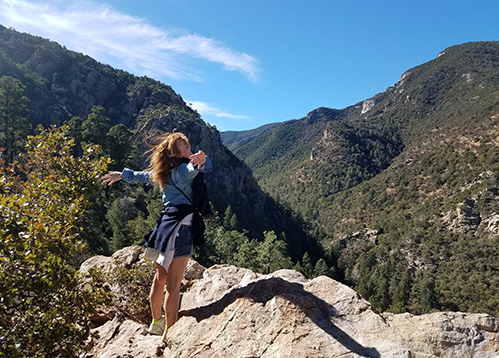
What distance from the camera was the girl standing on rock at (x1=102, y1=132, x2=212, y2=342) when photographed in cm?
323

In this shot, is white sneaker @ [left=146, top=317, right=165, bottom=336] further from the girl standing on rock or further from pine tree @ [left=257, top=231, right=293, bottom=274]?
pine tree @ [left=257, top=231, right=293, bottom=274]

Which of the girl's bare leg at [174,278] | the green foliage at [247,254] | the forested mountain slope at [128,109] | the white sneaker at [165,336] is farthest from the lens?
the forested mountain slope at [128,109]

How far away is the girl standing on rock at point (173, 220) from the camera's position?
3234mm

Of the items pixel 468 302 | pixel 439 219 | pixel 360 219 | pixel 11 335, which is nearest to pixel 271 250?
pixel 11 335

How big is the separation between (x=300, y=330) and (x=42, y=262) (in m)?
2.62

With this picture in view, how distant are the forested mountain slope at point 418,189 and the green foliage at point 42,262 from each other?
46223mm

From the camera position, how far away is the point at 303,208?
109 meters

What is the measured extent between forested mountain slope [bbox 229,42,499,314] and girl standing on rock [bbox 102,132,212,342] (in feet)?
148

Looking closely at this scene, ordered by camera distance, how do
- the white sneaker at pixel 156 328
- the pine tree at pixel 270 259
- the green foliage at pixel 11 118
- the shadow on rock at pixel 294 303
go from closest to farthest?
the shadow on rock at pixel 294 303 → the white sneaker at pixel 156 328 → the pine tree at pixel 270 259 → the green foliage at pixel 11 118

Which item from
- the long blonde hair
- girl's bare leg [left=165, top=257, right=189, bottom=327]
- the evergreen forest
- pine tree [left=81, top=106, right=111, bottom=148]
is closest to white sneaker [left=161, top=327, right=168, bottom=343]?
girl's bare leg [left=165, top=257, right=189, bottom=327]

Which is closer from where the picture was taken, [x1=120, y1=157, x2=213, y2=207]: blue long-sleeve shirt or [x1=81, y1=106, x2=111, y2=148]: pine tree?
[x1=120, y1=157, x2=213, y2=207]: blue long-sleeve shirt

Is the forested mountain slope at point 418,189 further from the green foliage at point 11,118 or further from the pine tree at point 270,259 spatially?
the green foliage at point 11,118

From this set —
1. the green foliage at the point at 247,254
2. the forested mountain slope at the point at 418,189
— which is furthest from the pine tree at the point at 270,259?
the forested mountain slope at the point at 418,189

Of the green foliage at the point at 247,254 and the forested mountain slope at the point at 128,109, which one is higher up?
the forested mountain slope at the point at 128,109
